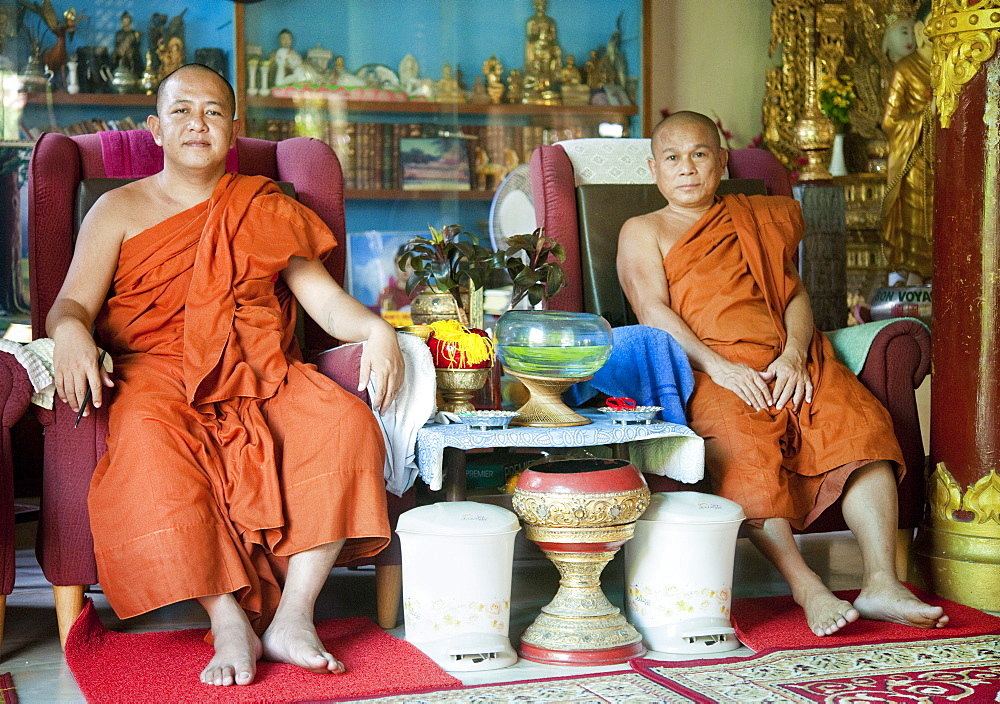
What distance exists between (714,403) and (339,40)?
3533 millimetres

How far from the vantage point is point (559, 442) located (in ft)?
7.86

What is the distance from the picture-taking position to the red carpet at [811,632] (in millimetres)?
2307

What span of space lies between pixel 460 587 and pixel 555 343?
0.59 m

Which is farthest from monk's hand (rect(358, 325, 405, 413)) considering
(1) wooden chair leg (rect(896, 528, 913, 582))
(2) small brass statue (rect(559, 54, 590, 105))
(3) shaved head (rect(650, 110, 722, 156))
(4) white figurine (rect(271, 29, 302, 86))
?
(2) small brass statue (rect(559, 54, 590, 105))

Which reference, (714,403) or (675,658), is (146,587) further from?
(714,403)

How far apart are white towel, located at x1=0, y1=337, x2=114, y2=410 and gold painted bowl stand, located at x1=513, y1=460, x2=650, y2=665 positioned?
3.14ft

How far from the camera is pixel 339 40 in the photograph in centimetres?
554

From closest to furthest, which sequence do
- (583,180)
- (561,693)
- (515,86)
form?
1. (561,693)
2. (583,180)
3. (515,86)

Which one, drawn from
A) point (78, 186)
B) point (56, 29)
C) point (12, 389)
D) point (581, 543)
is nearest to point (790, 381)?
point (581, 543)

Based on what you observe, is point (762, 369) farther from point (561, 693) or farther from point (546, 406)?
point (561, 693)

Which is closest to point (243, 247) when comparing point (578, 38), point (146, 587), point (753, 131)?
point (146, 587)

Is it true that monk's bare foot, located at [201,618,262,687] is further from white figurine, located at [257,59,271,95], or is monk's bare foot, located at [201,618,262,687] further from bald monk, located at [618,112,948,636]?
white figurine, located at [257,59,271,95]

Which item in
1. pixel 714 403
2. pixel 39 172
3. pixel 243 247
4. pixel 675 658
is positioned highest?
pixel 39 172

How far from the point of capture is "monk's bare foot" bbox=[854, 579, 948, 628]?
7.77 ft
